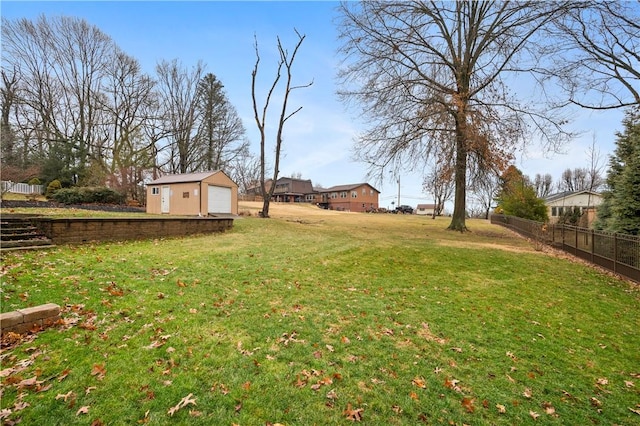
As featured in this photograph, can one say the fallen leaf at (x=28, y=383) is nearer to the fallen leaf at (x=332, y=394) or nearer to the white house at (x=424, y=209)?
the fallen leaf at (x=332, y=394)

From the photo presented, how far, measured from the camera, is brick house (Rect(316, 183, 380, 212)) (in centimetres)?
5919

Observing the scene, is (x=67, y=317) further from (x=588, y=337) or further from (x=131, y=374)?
(x=588, y=337)

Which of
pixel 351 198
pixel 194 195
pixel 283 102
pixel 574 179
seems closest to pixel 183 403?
pixel 194 195

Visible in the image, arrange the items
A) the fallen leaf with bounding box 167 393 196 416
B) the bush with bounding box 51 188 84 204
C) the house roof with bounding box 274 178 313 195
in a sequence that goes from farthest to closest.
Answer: the house roof with bounding box 274 178 313 195 < the bush with bounding box 51 188 84 204 < the fallen leaf with bounding box 167 393 196 416

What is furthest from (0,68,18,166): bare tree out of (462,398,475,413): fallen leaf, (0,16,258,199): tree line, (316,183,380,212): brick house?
(316,183,380,212): brick house

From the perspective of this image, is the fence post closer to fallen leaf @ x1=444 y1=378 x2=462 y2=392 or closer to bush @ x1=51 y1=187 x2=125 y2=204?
fallen leaf @ x1=444 y1=378 x2=462 y2=392

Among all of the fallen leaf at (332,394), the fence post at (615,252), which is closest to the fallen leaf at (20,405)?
the fallen leaf at (332,394)

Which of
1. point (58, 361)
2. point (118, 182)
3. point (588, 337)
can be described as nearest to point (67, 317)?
point (58, 361)

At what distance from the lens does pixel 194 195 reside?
20781 mm

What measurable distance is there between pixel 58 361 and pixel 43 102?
34339 millimetres

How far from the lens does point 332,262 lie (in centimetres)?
869

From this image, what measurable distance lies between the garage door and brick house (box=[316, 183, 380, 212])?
1472 inches

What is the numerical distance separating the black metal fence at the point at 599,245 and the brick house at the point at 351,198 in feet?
140

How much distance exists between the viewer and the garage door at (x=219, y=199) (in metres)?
21.5
